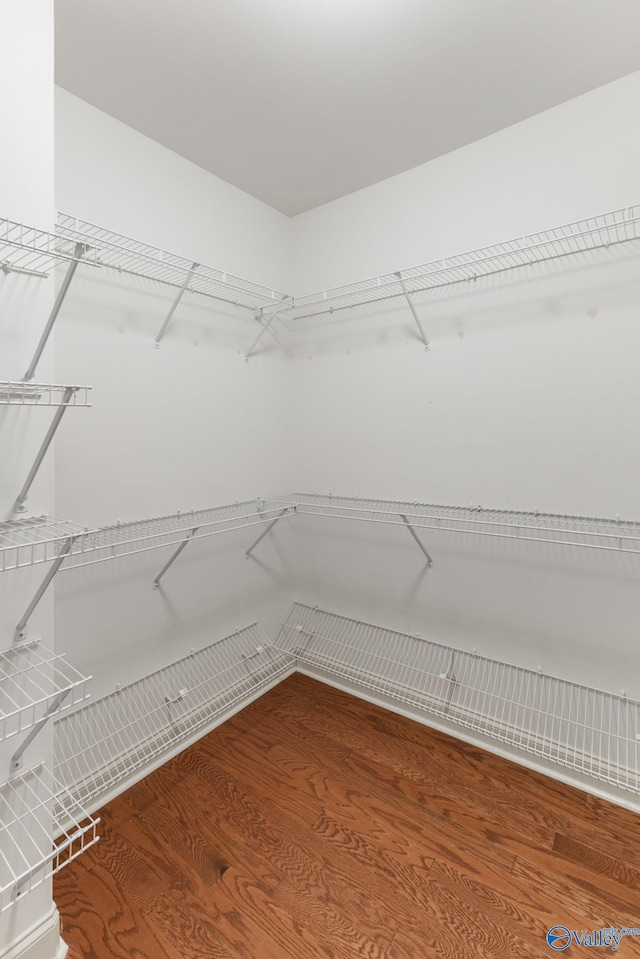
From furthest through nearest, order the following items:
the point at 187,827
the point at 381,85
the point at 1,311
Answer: the point at 381,85 → the point at 187,827 → the point at 1,311

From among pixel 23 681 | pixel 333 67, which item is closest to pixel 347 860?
pixel 23 681

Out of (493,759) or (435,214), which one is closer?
(493,759)

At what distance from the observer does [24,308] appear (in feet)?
4.07

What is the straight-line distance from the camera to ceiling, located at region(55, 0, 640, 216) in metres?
1.45

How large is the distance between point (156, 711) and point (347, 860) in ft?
3.12

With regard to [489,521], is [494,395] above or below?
above

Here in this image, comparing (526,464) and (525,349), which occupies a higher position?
(525,349)

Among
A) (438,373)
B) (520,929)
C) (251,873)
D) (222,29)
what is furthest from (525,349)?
(251,873)

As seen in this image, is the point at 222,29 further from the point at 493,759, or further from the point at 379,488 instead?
the point at 493,759

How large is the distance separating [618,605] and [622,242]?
1.34 meters

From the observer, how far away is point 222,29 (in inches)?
59.0

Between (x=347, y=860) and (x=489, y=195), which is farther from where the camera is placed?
(x=489, y=195)

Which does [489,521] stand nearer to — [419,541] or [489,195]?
[419,541]

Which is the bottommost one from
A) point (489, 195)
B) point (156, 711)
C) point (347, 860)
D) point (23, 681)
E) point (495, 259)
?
point (347, 860)
